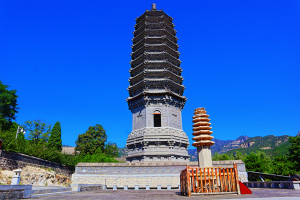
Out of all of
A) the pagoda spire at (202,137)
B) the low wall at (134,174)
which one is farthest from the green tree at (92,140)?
the pagoda spire at (202,137)

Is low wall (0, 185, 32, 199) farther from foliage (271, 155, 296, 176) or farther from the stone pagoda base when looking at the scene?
foliage (271, 155, 296, 176)

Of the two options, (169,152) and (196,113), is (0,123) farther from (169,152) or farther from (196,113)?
(196,113)

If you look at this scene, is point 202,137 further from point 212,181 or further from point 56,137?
point 56,137

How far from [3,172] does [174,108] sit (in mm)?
19743

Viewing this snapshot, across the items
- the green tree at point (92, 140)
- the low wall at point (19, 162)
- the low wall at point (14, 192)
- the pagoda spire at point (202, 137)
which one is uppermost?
the green tree at point (92, 140)

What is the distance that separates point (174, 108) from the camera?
28422 mm

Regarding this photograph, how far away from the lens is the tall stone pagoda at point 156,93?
25422 millimetres

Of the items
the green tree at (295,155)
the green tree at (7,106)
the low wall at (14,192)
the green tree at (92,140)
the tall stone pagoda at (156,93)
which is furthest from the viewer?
the green tree at (92,140)

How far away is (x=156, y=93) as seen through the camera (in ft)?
90.6

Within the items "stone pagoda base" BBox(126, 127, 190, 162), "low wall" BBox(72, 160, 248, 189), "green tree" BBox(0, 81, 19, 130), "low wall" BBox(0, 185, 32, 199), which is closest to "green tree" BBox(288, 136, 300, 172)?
"low wall" BBox(72, 160, 248, 189)

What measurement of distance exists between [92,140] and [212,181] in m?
38.8

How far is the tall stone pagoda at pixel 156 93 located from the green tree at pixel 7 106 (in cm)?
2026

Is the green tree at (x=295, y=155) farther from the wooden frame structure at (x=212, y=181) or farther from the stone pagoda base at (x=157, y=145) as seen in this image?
the wooden frame structure at (x=212, y=181)

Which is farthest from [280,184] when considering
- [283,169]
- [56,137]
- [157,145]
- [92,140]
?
[56,137]
